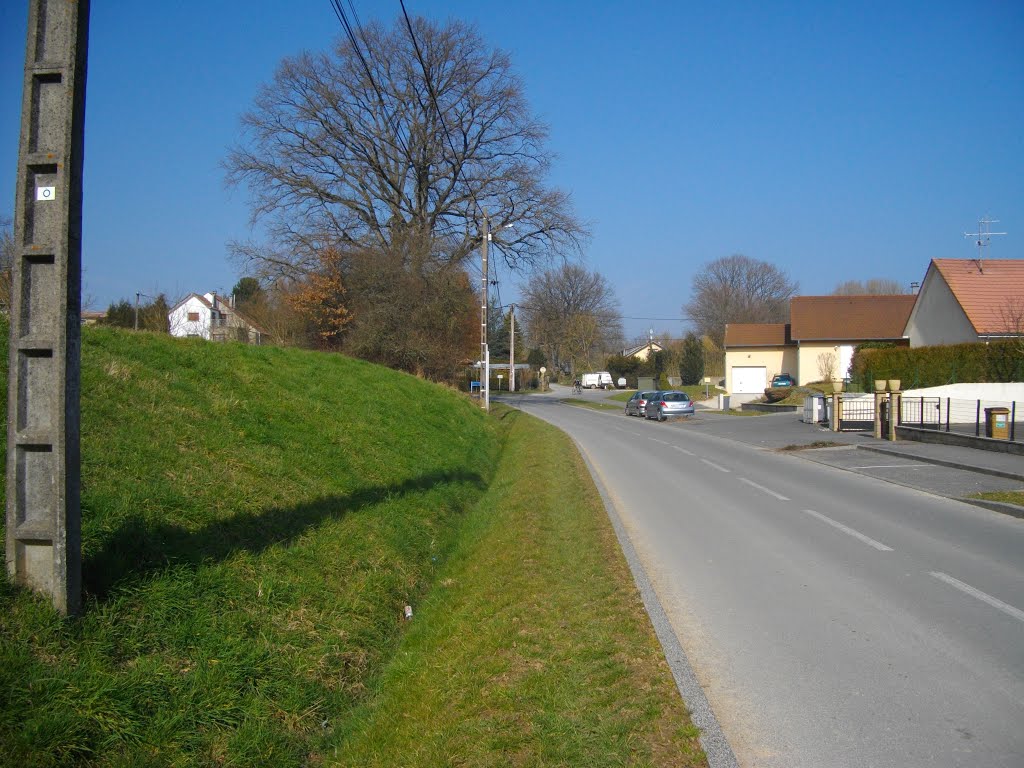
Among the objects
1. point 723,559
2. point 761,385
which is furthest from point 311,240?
point 761,385

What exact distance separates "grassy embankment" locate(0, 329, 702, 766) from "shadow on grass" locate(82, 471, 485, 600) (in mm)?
18

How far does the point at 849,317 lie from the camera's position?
56.3 m

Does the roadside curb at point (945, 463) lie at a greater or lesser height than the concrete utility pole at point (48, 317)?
lesser

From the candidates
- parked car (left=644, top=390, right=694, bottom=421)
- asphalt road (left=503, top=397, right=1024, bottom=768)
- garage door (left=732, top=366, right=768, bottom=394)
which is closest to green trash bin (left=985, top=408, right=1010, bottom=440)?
asphalt road (left=503, top=397, right=1024, bottom=768)

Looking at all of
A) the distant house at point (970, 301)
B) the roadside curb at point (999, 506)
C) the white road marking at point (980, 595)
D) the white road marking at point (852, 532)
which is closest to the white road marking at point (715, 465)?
the roadside curb at point (999, 506)

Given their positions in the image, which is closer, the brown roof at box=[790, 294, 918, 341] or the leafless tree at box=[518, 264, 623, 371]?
the brown roof at box=[790, 294, 918, 341]

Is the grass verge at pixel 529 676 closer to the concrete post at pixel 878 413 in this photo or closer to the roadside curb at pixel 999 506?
the roadside curb at pixel 999 506

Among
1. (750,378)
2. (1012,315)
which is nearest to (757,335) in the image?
(750,378)

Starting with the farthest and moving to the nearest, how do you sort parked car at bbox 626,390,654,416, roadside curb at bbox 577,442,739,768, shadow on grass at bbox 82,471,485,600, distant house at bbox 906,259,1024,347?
parked car at bbox 626,390,654,416, distant house at bbox 906,259,1024,347, shadow on grass at bbox 82,471,485,600, roadside curb at bbox 577,442,739,768

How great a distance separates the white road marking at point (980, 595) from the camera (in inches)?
249

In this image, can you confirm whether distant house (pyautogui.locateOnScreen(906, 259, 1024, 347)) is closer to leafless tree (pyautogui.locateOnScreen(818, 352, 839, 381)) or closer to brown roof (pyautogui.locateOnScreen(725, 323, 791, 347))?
leafless tree (pyautogui.locateOnScreen(818, 352, 839, 381))

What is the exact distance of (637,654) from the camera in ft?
17.8

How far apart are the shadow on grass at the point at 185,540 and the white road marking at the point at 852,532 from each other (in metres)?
6.11

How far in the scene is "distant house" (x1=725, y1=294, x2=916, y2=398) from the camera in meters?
54.2
